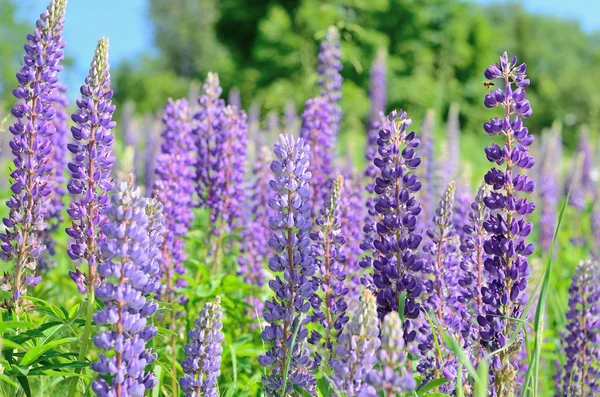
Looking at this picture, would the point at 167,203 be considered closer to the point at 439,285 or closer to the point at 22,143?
the point at 22,143

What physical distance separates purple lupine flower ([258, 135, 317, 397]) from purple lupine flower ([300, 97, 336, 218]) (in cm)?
219

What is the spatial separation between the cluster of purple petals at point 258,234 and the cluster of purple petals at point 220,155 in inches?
9.1

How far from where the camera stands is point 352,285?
437 centimetres

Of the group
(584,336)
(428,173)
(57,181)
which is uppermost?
(428,173)

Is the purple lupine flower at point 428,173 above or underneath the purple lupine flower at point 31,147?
above

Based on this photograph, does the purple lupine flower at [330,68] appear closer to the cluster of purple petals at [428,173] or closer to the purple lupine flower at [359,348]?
the cluster of purple petals at [428,173]

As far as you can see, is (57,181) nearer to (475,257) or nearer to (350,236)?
(350,236)

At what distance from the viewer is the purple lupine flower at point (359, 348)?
211 cm

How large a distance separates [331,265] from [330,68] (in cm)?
315

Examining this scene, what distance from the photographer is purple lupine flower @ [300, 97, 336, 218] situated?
499cm

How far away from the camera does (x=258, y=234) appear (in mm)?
5316

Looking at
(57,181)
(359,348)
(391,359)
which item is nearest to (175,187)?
(57,181)

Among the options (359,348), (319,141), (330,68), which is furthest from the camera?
(330,68)

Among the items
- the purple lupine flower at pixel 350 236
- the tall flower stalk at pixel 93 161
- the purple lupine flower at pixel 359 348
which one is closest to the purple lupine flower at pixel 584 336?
the purple lupine flower at pixel 350 236
